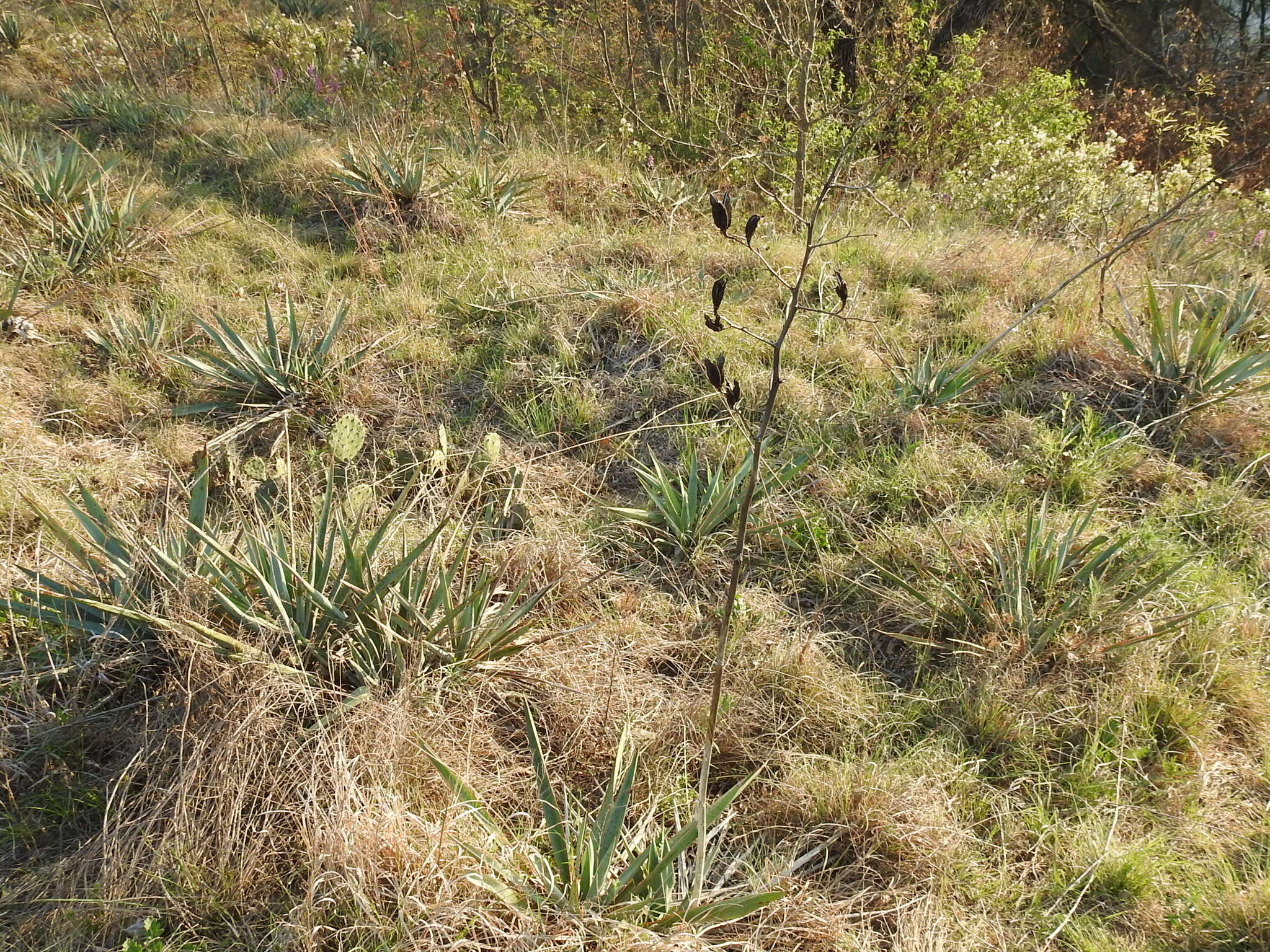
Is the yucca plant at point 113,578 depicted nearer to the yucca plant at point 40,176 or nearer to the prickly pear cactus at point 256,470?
the prickly pear cactus at point 256,470

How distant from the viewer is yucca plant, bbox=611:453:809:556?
291cm

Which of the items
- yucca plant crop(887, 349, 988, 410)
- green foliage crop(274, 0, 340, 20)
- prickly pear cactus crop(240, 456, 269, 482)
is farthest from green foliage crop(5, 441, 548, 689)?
green foliage crop(274, 0, 340, 20)

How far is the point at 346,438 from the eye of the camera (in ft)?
8.86

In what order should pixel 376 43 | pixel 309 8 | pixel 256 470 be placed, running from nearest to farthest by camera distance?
pixel 256 470 → pixel 376 43 → pixel 309 8

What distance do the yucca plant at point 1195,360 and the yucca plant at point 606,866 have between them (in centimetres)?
289

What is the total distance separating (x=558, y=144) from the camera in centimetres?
641

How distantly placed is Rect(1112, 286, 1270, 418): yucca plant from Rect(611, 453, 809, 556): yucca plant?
1.79 meters

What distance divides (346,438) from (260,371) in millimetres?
1135

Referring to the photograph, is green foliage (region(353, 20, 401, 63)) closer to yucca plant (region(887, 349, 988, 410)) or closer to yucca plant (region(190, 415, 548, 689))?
yucca plant (region(887, 349, 988, 410))

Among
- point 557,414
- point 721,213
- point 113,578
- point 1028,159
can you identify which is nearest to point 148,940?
point 113,578

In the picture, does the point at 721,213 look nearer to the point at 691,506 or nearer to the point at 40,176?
the point at 691,506

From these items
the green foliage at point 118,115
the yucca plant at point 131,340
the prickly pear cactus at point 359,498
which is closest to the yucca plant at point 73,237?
the yucca plant at point 131,340

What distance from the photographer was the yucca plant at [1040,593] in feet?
7.94

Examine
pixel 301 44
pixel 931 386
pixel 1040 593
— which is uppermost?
pixel 301 44
